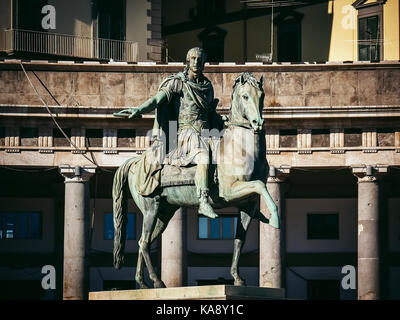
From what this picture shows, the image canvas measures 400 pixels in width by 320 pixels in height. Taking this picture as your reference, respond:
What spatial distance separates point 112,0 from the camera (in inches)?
3487

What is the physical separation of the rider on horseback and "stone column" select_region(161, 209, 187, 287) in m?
33.5

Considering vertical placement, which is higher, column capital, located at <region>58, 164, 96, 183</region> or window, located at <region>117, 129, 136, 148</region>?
window, located at <region>117, 129, 136, 148</region>

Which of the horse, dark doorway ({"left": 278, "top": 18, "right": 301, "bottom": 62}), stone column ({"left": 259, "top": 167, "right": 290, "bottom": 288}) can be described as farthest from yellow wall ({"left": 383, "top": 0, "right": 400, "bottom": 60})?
the horse

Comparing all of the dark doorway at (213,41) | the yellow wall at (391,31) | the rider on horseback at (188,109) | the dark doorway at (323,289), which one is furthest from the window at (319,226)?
the rider on horseback at (188,109)

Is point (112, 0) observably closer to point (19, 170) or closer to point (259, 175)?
point (19, 170)

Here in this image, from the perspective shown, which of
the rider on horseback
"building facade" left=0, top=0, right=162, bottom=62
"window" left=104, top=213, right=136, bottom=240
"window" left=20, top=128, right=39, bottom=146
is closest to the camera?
the rider on horseback

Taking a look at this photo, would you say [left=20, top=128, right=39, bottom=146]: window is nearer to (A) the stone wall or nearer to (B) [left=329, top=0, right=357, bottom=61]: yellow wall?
(A) the stone wall

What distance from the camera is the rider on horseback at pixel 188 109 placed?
41562 mm

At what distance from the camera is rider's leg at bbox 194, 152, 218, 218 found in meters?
40.6

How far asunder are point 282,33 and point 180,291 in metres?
52.6

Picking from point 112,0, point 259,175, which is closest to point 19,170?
point 112,0

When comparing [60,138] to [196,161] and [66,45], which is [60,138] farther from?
[196,161]

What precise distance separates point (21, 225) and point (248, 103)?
46.7 meters
